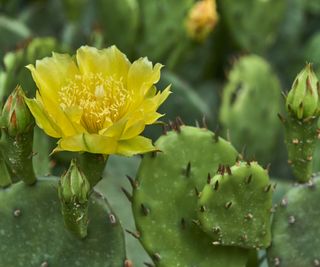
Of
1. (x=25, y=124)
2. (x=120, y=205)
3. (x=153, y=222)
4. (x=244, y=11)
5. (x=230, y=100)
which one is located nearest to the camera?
(x=25, y=124)

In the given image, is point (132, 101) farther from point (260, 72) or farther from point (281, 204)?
point (260, 72)

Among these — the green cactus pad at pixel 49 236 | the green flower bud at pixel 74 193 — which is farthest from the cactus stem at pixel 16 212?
the green flower bud at pixel 74 193

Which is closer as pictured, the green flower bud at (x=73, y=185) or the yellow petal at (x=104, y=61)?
the green flower bud at (x=73, y=185)

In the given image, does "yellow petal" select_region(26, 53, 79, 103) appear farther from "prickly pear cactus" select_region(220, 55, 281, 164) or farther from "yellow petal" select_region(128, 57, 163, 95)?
"prickly pear cactus" select_region(220, 55, 281, 164)

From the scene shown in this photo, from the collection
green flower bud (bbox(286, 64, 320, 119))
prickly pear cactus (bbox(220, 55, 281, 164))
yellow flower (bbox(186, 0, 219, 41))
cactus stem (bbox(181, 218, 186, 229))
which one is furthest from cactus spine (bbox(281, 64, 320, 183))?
yellow flower (bbox(186, 0, 219, 41))

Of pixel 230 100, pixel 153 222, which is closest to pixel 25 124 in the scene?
pixel 153 222

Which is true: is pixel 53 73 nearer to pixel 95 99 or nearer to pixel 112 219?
pixel 95 99

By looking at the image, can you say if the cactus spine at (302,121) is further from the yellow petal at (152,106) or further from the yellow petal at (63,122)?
the yellow petal at (63,122)
